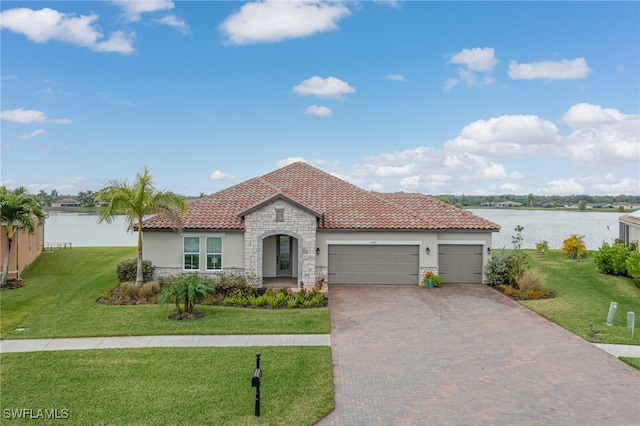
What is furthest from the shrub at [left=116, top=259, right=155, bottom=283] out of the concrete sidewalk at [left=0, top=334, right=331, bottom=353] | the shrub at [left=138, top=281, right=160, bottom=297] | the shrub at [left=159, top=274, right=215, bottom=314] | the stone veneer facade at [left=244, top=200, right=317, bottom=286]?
the concrete sidewalk at [left=0, top=334, right=331, bottom=353]

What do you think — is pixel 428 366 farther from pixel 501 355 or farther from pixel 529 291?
pixel 529 291

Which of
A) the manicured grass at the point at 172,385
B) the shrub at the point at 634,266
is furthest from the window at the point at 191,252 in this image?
the shrub at the point at 634,266

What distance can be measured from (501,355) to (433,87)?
60.1ft

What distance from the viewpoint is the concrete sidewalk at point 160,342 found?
12.0 m

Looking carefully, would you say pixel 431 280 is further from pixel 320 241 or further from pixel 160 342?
Result: pixel 160 342

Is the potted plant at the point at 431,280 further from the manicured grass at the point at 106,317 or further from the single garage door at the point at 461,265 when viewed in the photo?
the manicured grass at the point at 106,317

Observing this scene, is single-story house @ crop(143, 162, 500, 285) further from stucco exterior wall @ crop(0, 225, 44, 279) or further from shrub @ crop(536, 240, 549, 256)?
shrub @ crop(536, 240, 549, 256)

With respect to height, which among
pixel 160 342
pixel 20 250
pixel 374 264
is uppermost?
pixel 20 250

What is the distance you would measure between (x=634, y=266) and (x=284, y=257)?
16.4 m

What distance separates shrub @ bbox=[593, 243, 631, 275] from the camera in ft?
72.9

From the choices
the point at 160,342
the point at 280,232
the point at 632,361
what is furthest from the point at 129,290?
the point at 632,361

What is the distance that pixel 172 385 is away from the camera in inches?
372

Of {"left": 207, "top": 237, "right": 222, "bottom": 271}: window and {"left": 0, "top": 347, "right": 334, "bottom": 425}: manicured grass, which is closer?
{"left": 0, "top": 347, "right": 334, "bottom": 425}: manicured grass

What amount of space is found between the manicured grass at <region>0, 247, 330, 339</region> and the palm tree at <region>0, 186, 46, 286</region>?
1.93m
